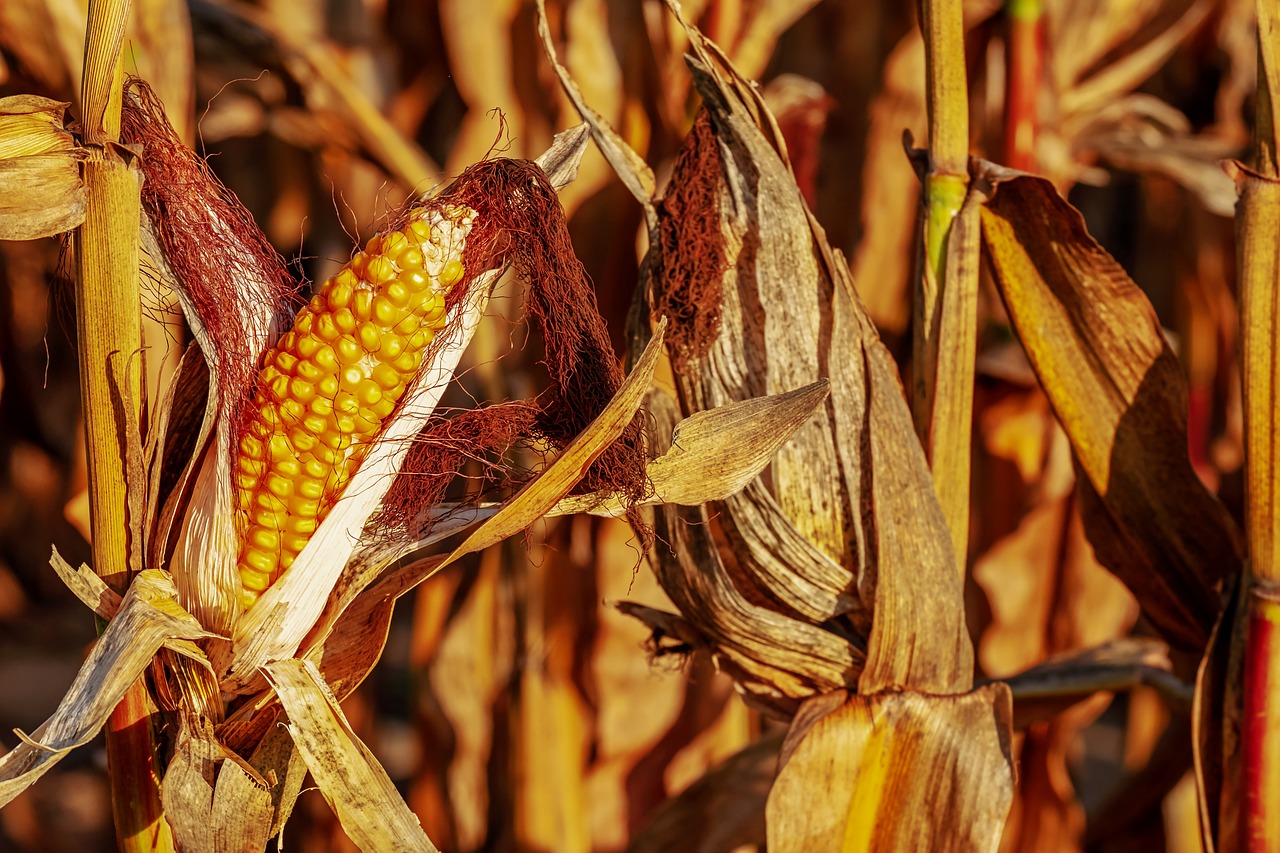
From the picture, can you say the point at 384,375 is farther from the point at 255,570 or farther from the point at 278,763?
the point at 278,763

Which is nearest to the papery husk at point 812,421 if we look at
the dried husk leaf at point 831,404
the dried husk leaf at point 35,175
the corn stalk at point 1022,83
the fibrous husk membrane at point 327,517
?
the dried husk leaf at point 831,404

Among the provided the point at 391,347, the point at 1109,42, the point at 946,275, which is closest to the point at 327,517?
the point at 391,347

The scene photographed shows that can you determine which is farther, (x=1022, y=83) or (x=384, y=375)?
(x=1022, y=83)

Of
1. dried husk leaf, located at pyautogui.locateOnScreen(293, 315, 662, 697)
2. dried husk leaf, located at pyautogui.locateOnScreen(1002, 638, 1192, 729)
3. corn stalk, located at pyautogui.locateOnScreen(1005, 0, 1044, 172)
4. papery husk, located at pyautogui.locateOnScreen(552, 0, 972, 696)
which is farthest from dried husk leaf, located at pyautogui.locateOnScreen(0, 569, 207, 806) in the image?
corn stalk, located at pyautogui.locateOnScreen(1005, 0, 1044, 172)

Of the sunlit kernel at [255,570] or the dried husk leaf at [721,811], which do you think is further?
the dried husk leaf at [721,811]

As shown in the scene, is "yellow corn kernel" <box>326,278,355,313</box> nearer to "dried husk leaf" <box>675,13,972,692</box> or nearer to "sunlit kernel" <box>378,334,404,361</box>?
"sunlit kernel" <box>378,334,404,361</box>

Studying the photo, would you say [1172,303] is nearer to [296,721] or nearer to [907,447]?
A: [907,447]

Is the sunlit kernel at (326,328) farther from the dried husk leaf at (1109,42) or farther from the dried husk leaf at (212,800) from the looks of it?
the dried husk leaf at (1109,42)
